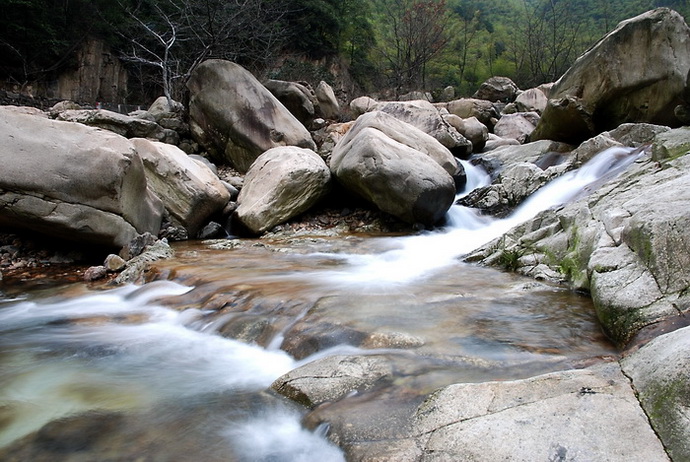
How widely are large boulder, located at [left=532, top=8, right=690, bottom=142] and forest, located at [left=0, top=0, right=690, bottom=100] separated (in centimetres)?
1002

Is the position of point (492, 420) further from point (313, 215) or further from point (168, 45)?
point (168, 45)

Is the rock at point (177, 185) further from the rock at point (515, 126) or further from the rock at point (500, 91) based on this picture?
the rock at point (500, 91)

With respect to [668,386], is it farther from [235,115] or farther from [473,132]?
[473,132]

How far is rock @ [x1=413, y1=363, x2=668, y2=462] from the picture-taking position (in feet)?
5.09

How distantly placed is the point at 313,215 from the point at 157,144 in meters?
3.02

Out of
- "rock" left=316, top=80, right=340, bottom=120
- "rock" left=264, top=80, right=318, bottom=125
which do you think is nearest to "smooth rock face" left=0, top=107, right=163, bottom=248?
"rock" left=264, top=80, right=318, bottom=125

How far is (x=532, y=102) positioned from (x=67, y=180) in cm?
1847

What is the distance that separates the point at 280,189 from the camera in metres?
8.02

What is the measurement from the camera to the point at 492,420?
5.78 feet

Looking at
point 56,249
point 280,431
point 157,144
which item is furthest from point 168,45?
point 280,431

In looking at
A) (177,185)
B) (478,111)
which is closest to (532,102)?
(478,111)

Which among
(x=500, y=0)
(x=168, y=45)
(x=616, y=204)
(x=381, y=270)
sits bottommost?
(x=381, y=270)

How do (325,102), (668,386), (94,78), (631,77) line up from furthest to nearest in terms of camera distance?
(94,78) < (325,102) < (631,77) < (668,386)

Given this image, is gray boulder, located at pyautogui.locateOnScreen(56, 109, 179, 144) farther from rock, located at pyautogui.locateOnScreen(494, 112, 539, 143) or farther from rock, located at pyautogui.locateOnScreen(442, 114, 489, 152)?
rock, located at pyautogui.locateOnScreen(494, 112, 539, 143)
